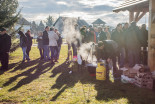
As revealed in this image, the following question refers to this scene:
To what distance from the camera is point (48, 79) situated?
698 centimetres

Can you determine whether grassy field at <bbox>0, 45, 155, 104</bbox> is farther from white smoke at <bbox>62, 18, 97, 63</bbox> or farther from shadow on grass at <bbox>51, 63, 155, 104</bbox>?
white smoke at <bbox>62, 18, 97, 63</bbox>

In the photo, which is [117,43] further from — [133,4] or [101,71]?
[101,71]

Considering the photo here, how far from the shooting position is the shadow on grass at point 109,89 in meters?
4.77

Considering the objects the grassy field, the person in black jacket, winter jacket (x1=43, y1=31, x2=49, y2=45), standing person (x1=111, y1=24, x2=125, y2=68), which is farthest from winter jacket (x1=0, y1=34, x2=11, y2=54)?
standing person (x1=111, y1=24, x2=125, y2=68)

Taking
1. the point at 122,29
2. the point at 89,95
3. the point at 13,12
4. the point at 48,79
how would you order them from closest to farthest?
the point at 89,95, the point at 48,79, the point at 122,29, the point at 13,12

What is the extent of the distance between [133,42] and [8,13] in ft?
36.4

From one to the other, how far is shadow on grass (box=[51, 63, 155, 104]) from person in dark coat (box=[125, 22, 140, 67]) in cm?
198

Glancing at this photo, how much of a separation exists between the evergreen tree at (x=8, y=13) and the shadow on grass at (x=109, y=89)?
876 cm

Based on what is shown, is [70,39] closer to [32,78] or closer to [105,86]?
[32,78]

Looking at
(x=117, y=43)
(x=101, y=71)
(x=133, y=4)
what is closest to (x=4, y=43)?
(x=101, y=71)

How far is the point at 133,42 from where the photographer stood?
7.43 metres

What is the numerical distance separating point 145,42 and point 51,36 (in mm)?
5403

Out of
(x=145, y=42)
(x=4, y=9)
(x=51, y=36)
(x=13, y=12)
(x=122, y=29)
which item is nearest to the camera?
(x=145, y=42)

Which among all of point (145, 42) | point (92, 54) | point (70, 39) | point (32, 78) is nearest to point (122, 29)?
point (145, 42)
